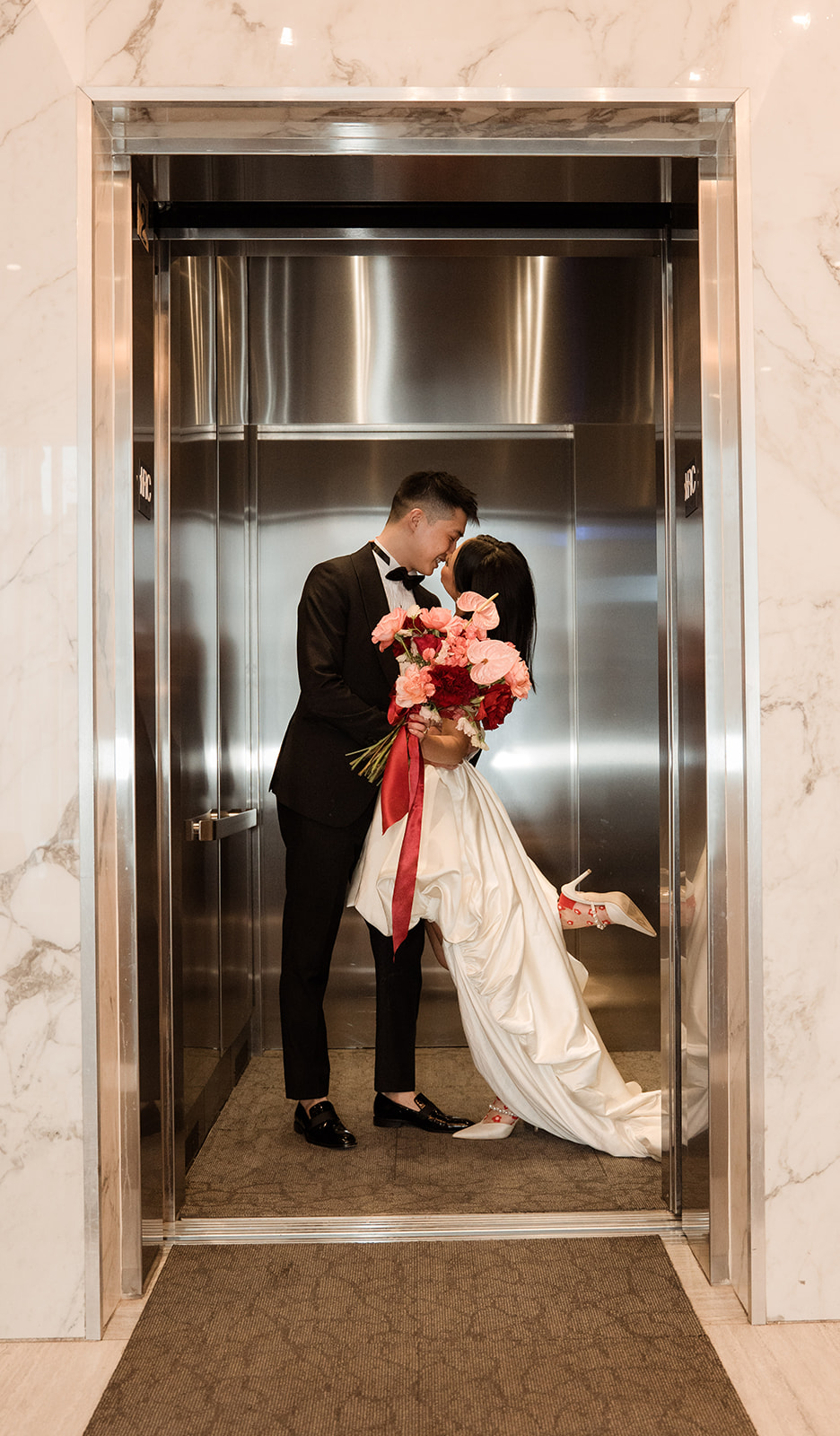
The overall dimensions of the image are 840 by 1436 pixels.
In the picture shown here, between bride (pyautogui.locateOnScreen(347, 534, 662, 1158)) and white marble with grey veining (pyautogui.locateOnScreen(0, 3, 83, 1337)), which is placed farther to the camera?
bride (pyautogui.locateOnScreen(347, 534, 662, 1158))

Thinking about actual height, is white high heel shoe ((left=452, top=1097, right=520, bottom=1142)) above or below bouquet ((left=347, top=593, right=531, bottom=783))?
below

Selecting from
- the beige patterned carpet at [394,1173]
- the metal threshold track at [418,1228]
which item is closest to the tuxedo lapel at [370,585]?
the beige patterned carpet at [394,1173]

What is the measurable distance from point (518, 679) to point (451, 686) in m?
0.19

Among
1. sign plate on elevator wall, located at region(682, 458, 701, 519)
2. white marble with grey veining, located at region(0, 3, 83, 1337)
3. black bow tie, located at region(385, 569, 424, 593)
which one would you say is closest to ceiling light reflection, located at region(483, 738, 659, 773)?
black bow tie, located at region(385, 569, 424, 593)

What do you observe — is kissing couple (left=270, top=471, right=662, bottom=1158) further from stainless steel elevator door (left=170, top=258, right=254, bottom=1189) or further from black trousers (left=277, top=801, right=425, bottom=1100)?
stainless steel elevator door (left=170, top=258, right=254, bottom=1189)

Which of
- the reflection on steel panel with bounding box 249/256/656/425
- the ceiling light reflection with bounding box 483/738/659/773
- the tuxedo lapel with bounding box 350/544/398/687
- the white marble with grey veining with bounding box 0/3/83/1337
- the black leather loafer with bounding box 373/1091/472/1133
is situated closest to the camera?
the white marble with grey veining with bounding box 0/3/83/1337

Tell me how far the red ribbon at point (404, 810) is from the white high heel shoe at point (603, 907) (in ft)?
1.80

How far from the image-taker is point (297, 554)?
4383 millimetres

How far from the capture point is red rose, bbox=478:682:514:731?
320cm

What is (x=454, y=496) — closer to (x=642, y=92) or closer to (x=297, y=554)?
(x=297, y=554)

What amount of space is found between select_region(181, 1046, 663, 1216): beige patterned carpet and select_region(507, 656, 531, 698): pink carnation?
4.40 feet

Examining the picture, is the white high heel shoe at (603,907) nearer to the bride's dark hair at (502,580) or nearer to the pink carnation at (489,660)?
the pink carnation at (489,660)

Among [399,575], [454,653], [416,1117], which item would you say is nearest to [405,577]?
[399,575]

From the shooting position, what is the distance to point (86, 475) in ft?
7.59
